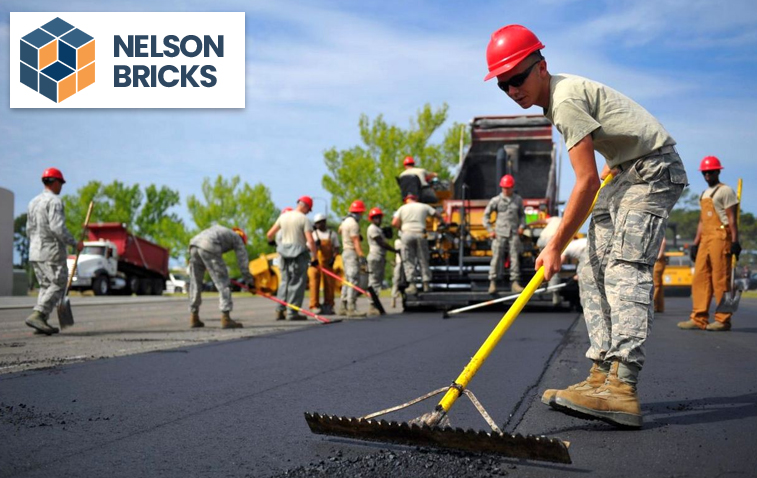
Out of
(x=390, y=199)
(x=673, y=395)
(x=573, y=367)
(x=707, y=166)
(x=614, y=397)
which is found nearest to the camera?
(x=614, y=397)

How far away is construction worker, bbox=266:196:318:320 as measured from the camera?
11922 mm

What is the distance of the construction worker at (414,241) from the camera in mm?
13281

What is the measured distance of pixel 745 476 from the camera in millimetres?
2752

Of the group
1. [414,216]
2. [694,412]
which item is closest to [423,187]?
[414,216]

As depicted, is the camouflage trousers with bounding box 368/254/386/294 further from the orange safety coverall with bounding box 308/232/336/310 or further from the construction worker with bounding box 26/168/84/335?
the construction worker with bounding box 26/168/84/335

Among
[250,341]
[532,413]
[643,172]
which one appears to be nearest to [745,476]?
[532,413]

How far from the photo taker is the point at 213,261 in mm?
10242

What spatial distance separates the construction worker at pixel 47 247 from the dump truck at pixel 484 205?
6.44 metres

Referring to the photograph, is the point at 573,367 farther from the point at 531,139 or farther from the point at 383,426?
the point at 531,139

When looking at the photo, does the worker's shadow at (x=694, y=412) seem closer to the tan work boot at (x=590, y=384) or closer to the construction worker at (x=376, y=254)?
the tan work boot at (x=590, y=384)

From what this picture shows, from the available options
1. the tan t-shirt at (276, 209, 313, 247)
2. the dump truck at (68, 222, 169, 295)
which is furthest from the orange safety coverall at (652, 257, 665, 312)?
the dump truck at (68, 222, 169, 295)

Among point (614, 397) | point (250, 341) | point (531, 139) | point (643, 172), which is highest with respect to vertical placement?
point (531, 139)

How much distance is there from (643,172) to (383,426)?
5.93ft

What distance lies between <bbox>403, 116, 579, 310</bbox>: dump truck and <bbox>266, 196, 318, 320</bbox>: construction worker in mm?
2489
